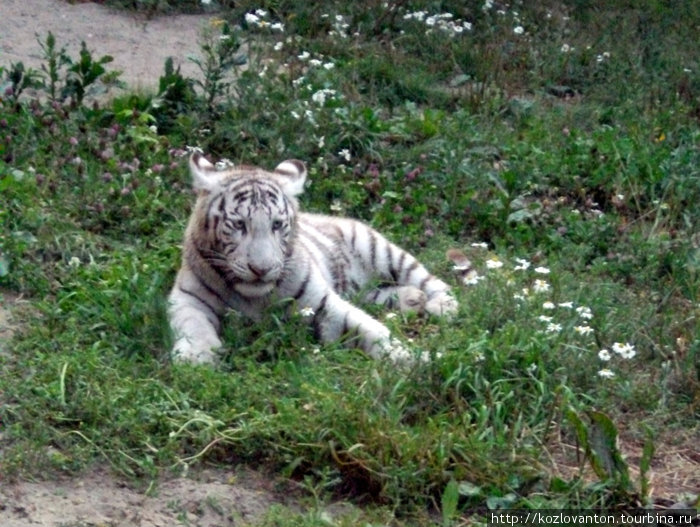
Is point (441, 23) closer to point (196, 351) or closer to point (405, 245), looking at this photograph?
point (405, 245)

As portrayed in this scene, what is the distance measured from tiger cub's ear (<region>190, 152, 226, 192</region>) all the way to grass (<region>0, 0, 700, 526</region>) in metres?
0.53

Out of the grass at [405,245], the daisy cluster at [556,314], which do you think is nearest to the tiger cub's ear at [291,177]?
the grass at [405,245]

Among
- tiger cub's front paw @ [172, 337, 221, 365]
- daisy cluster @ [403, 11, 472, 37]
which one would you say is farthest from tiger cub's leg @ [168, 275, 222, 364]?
daisy cluster @ [403, 11, 472, 37]

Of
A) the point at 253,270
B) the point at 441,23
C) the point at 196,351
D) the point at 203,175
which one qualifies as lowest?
the point at 196,351

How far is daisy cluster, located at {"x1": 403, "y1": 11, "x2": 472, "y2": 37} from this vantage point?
11.5 meters

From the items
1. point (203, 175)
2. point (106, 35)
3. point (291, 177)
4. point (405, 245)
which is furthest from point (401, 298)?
point (106, 35)

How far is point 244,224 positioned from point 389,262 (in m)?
1.37

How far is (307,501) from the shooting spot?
5316 mm

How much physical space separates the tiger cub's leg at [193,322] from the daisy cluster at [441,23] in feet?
16.6

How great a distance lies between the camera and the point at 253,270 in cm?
695

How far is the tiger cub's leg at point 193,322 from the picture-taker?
6.48 m

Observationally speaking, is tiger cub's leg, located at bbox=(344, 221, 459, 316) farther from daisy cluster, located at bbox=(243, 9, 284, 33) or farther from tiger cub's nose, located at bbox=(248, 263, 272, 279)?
daisy cluster, located at bbox=(243, 9, 284, 33)

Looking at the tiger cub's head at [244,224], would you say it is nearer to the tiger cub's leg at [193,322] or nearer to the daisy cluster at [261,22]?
the tiger cub's leg at [193,322]

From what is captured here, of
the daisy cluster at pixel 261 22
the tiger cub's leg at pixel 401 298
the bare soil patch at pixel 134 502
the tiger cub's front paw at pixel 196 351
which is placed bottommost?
the tiger cub's leg at pixel 401 298
